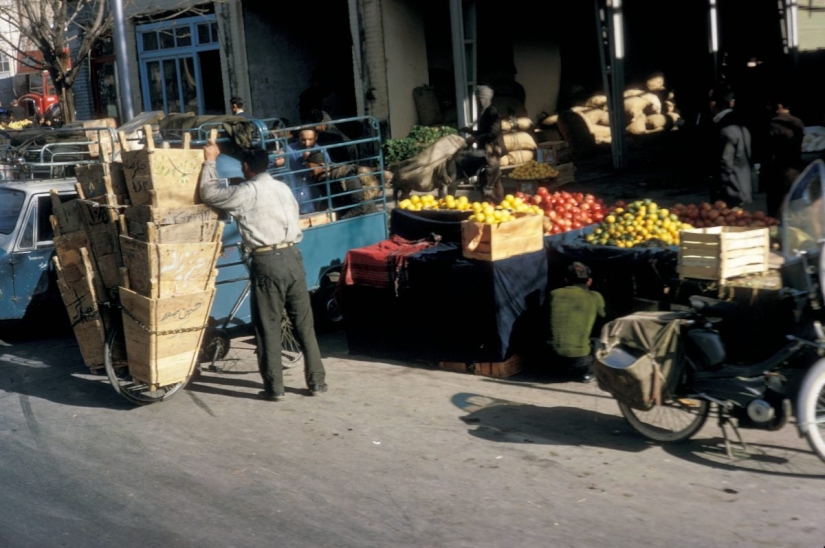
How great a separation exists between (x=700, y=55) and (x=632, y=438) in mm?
15555

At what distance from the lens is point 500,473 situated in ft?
19.2

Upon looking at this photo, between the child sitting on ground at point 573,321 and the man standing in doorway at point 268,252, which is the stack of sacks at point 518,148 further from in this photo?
the man standing in doorway at point 268,252

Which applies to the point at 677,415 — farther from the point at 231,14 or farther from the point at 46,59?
the point at 231,14

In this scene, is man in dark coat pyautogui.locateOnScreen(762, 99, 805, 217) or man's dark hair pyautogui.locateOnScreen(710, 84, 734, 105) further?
man's dark hair pyautogui.locateOnScreen(710, 84, 734, 105)

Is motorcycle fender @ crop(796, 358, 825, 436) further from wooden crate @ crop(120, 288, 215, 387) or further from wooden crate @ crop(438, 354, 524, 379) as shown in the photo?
wooden crate @ crop(120, 288, 215, 387)

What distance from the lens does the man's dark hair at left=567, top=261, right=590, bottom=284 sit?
770 centimetres

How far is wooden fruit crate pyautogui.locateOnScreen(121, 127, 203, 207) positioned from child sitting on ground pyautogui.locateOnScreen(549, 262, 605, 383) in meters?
3.03

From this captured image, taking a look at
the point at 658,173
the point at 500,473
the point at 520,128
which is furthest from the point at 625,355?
the point at 520,128

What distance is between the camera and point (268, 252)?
736 cm

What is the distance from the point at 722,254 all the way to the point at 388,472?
→ 9.45 feet

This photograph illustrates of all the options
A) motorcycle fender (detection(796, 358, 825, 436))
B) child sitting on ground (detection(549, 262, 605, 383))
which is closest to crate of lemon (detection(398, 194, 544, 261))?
child sitting on ground (detection(549, 262, 605, 383))

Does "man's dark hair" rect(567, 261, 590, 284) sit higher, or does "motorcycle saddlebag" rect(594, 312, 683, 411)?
"man's dark hair" rect(567, 261, 590, 284)

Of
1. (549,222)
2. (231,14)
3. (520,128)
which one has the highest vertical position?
(231,14)

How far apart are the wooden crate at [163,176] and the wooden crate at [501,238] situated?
2274 millimetres
